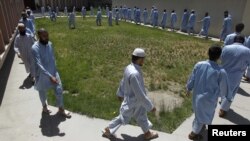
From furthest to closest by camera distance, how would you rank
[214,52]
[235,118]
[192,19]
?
[192,19] → [235,118] → [214,52]

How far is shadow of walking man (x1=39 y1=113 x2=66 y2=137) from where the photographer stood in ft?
18.2

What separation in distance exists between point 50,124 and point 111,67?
4.88 m

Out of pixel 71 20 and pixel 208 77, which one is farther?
pixel 71 20

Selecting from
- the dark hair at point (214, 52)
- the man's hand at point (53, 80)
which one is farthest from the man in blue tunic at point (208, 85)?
the man's hand at point (53, 80)

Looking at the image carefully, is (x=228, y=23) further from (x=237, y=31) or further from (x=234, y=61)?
(x=234, y=61)

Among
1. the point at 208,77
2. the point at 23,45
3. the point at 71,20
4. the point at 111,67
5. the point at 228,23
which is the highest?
the point at 208,77

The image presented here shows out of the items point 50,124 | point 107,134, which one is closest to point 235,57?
point 107,134

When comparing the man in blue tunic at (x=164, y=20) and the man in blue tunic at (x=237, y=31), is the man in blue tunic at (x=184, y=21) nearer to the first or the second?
the man in blue tunic at (x=164, y=20)

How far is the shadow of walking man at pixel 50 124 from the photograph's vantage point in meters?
5.55

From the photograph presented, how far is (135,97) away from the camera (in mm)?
4707

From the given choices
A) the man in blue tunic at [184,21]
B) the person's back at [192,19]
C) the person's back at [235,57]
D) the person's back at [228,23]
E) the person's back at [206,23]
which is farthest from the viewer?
the man in blue tunic at [184,21]

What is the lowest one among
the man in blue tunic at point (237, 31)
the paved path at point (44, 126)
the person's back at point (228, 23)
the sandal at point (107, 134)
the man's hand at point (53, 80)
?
the paved path at point (44, 126)

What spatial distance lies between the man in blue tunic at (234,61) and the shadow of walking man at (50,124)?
3563 mm

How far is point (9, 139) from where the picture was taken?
538 centimetres
